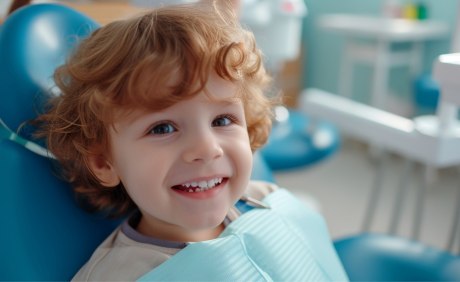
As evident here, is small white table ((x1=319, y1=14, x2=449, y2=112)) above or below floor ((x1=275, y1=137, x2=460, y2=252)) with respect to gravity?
above

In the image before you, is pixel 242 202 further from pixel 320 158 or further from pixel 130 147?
pixel 320 158

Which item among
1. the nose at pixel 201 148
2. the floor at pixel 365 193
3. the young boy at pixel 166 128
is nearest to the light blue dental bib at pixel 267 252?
the young boy at pixel 166 128

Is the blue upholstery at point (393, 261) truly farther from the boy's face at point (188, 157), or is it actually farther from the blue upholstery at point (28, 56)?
the blue upholstery at point (28, 56)

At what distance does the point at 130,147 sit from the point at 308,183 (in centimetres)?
208

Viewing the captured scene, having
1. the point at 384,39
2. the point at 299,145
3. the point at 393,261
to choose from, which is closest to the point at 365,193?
the point at 384,39

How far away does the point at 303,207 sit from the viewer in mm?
897

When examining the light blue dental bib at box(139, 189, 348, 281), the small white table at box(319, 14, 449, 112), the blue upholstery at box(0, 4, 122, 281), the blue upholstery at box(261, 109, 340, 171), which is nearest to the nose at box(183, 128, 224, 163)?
the light blue dental bib at box(139, 189, 348, 281)

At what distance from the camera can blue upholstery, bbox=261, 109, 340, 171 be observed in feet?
5.24

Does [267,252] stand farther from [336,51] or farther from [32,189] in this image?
[336,51]

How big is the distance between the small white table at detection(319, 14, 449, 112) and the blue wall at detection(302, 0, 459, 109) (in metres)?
0.06

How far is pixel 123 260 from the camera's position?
0.67m

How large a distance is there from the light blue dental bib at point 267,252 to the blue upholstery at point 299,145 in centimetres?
68

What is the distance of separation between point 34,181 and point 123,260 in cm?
19

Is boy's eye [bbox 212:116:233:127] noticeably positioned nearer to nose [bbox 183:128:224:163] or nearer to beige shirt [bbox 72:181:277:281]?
nose [bbox 183:128:224:163]
